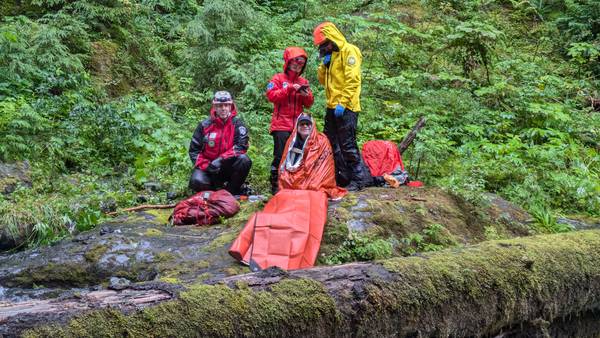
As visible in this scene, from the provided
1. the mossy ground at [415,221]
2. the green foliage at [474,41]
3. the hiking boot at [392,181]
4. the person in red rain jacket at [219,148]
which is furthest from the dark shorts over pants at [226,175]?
the green foliage at [474,41]

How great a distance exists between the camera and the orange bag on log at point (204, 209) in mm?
6645

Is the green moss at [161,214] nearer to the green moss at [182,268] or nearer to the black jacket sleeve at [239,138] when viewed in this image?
the black jacket sleeve at [239,138]

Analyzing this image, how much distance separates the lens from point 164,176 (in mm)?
8648

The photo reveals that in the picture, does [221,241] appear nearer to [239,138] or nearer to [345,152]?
[239,138]

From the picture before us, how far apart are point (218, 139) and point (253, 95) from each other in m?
4.37

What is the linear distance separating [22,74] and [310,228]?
25.5 ft

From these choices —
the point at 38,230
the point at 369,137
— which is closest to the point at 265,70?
the point at 369,137

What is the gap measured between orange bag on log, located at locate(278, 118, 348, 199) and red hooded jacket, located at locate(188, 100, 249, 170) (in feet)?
2.34

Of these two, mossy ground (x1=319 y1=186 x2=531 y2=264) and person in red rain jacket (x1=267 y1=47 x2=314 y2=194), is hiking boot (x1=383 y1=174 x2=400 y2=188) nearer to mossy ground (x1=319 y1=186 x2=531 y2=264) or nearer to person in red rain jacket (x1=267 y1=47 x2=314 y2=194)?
mossy ground (x1=319 y1=186 x2=531 y2=264)

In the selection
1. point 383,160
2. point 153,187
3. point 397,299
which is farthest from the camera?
point 153,187

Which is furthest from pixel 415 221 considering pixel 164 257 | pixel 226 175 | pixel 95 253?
pixel 95 253

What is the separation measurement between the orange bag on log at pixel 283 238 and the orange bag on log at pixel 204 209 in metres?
1.04

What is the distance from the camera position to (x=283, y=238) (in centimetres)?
535

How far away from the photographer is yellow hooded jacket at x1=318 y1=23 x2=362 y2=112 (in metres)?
7.07
